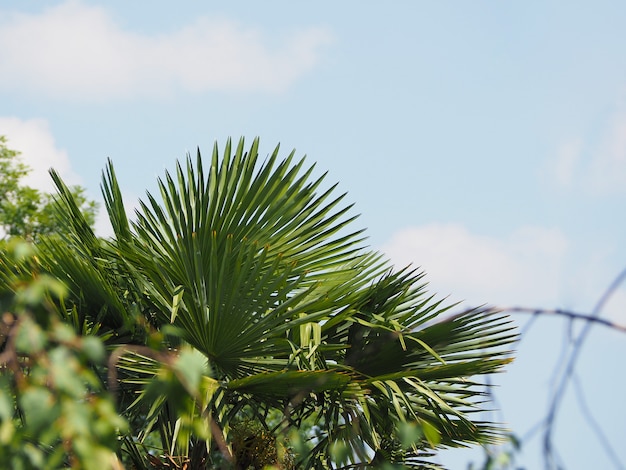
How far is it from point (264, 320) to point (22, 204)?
38.6 ft

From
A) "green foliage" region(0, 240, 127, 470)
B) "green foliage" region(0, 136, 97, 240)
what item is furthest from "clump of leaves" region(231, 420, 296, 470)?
"green foliage" region(0, 136, 97, 240)

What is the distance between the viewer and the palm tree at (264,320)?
5188 mm

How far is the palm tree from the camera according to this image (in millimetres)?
5188

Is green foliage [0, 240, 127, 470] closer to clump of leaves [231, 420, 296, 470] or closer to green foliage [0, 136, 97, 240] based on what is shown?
clump of leaves [231, 420, 296, 470]

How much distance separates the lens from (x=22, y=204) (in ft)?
51.4

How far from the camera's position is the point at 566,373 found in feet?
6.48

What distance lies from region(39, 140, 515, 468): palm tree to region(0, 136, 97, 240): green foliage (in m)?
9.64

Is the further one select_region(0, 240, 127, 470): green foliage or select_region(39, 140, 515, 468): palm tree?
select_region(39, 140, 515, 468): palm tree

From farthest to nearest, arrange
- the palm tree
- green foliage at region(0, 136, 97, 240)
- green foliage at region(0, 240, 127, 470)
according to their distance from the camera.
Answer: green foliage at region(0, 136, 97, 240) → the palm tree → green foliage at region(0, 240, 127, 470)

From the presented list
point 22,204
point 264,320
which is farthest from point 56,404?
point 22,204

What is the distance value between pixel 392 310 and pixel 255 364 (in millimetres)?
1062

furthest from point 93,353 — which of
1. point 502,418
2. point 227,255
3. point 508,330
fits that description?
point 508,330

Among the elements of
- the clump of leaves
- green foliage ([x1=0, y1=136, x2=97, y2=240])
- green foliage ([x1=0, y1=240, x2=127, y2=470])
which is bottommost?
the clump of leaves

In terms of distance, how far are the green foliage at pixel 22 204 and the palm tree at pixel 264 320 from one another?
964 centimetres
